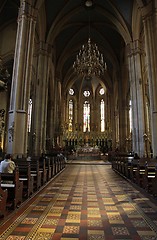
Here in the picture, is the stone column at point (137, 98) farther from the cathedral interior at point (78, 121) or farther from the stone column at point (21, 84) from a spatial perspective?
the stone column at point (21, 84)

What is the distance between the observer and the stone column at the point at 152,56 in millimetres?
13008

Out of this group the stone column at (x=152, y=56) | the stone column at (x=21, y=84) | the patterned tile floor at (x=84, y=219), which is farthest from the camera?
the stone column at (x=152, y=56)

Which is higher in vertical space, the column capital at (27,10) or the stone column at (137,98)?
the column capital at (27,10)

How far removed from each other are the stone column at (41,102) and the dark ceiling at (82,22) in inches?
72.2

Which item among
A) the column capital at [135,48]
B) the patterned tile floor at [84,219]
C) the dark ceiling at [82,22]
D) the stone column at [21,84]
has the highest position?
the dark ceiling at [82,22]

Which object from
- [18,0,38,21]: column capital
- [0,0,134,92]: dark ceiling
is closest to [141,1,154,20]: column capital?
[0,0,134,92]: dark ceiling

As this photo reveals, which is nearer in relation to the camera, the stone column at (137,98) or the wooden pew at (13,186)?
the wooden pew at (13,186)

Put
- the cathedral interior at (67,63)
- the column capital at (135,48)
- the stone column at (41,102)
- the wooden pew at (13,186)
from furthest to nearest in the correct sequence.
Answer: the column capital at (135,48) → the stone column at (41,102) → the cathedral interior at (67,63) → the wooden pew at (13,186)

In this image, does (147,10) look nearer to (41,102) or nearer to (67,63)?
(41,102)

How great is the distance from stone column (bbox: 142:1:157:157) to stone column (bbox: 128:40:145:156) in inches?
149

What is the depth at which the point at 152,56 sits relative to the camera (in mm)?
13727

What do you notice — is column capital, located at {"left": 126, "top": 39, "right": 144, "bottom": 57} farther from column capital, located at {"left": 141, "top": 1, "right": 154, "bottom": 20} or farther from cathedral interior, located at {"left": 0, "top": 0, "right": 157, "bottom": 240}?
column capital, located at {"left": 141, "top": 1, "right": 154, "bottom": 20}

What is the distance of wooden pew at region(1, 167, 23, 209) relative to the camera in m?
4.46

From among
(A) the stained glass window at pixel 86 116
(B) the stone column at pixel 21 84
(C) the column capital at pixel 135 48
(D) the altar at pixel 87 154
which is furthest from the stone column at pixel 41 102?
(A) the stained glass window at pixel 86 116
